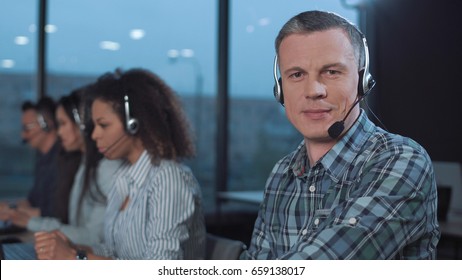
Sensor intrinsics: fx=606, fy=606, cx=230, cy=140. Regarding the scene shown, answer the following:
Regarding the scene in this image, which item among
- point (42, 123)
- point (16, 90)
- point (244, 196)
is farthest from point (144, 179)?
point (16, 90)

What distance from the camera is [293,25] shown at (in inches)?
40.4

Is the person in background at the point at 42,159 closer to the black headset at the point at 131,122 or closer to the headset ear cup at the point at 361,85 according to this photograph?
the black headset at the point at 131,122

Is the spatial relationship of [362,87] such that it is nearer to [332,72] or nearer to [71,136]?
[332,72]

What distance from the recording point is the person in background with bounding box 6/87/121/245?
218cm

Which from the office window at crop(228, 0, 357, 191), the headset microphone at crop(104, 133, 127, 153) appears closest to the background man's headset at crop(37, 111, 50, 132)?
the office window at crop(228, 0, 357, 191)

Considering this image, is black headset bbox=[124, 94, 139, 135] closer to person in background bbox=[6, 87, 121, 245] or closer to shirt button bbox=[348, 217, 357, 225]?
person in background bbox=[6, 87, 121, 245]

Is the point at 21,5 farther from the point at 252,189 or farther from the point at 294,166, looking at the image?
the point at 294,166

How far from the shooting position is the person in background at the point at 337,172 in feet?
2.76

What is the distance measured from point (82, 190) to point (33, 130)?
127 cm

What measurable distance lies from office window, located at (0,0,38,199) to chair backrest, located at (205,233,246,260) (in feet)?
8.82

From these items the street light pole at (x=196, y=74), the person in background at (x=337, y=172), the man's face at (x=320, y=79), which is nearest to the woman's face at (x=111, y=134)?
the person in background at (x=337, y=172)
